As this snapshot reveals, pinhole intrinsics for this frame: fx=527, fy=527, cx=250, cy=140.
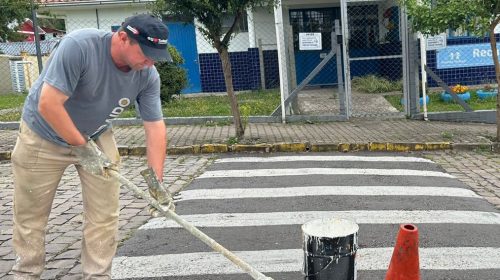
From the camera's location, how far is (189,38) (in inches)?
632

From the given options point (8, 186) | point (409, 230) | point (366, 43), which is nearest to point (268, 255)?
point (409, 230)

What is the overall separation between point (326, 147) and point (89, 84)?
595 centimetres

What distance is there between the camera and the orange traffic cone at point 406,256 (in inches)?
126

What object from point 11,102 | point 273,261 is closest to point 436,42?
point 273,261

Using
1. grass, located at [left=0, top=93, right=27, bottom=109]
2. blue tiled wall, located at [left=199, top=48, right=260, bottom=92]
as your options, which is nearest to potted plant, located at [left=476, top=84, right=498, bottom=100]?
blue tiled wall, located at [left=199, top=48, right=260, bottom=92]

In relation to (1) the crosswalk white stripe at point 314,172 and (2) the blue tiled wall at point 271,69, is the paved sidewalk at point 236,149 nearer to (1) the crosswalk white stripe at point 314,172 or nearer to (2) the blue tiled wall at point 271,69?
(1) the crosswalk white stripe at point 314,172

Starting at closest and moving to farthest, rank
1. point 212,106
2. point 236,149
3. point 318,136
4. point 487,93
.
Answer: point 236,149
point 318,136
point 487,93
point 212,106

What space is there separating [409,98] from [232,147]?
172 inches

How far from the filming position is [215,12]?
8461 mm

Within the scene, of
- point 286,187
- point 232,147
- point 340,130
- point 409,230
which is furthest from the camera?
point 340,130

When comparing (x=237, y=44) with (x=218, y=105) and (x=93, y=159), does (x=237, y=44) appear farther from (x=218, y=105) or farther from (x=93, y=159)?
(x=93, y=159)

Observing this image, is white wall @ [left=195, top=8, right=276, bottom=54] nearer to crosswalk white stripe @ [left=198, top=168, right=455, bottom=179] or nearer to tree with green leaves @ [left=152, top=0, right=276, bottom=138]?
tree with green leaves @ [left=152, top=0, right=276, bottom=138]

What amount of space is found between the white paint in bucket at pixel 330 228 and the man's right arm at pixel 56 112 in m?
1.45

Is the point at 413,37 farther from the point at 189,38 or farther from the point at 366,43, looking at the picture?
the point at 189,38
